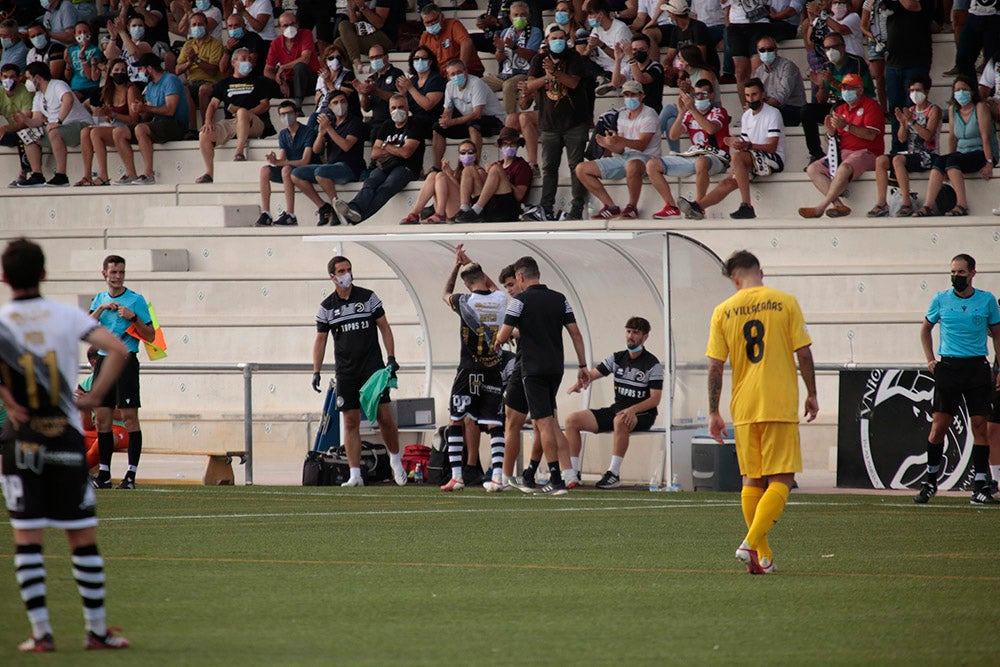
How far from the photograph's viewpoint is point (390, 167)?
2267 cm

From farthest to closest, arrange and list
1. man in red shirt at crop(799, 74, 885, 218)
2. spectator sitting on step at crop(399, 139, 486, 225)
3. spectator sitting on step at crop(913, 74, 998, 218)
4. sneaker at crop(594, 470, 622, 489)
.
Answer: spectator sitting on step at crop(399, 139, 486, 225), man in red shirt at crop(799, 74, 885, 218), spectator sitting on step at crop(913, 74, 998, 218), sneaker at crop(594, 470, 622, 489)

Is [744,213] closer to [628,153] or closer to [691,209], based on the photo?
[691,209]

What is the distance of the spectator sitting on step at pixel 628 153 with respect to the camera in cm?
2091

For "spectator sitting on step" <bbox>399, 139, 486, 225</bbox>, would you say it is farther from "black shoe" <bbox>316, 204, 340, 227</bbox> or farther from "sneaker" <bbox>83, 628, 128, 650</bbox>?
"sneaker" <bbox>83, 628, 128, 650</bbox>

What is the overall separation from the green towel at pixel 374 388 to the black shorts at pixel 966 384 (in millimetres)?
5546

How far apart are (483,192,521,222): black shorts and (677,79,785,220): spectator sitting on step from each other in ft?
8.11

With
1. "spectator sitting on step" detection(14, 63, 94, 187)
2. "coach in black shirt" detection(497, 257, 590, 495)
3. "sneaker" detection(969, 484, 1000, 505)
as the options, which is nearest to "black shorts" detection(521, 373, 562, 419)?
"coach in black shirt" detection(497, 257, 590, 495)

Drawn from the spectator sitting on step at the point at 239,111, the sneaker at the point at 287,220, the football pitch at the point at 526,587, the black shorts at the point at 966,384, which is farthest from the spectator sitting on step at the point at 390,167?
the black shorts at the point at 966,384

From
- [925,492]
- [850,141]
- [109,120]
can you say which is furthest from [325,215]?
[925,492]

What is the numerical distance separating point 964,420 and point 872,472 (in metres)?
1.08

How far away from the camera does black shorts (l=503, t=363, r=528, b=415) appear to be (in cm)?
1542

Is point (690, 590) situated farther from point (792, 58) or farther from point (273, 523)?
point (792, 58)

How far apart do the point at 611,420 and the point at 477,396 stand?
4.97 ft

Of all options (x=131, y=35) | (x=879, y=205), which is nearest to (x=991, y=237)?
(x=879, y=205)
